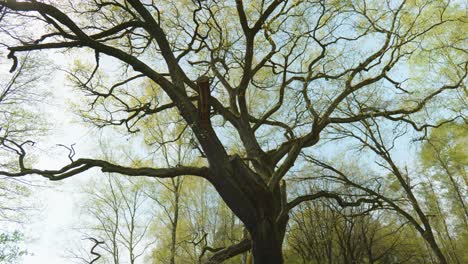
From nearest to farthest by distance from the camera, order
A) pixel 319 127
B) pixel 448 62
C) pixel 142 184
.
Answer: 1. pixel 319 127
2. pixel 448 62
3. pixel 142 184

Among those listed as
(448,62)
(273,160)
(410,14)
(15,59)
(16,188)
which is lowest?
(273,160)

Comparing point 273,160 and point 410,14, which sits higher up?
point 410,14

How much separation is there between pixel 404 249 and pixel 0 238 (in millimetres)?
21049

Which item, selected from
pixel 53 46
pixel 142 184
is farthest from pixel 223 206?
pixel 53 46

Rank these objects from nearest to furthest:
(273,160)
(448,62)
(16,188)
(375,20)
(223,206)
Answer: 1. (273,160)
2. (375,20)
3. (16,188)
4. (448,62)
5. (223,206)

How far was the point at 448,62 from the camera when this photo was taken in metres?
11.5

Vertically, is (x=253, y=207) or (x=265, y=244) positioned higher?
(x=253, y=207)

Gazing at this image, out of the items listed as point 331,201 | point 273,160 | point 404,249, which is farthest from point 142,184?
point 404,249

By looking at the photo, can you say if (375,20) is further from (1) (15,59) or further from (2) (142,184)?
(2) (142,184)

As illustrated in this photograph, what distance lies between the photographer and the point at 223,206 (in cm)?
1923

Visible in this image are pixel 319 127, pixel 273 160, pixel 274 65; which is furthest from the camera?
pixel 274 65

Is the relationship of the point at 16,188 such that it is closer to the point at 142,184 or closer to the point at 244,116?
the point at 142,184

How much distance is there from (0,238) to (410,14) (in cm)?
1299

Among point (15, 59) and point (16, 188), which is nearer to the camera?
point (15, 59)
